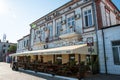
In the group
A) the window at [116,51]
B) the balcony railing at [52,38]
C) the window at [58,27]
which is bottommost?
the window at [116,51]

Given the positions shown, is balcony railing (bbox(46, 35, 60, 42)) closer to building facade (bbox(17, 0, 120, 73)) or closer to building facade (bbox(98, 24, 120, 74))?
building facade (bbox(17, 0, 120, 73))

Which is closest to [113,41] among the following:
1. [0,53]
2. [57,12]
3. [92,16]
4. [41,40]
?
[92,16]

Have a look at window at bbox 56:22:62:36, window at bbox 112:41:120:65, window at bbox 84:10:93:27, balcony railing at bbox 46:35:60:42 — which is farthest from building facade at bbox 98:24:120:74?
window at bbox 56:22:62:36

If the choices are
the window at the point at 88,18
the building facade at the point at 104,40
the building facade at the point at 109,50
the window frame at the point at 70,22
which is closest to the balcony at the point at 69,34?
the window frame at the point at 70,22

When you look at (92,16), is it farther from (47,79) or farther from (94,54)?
(47,79)

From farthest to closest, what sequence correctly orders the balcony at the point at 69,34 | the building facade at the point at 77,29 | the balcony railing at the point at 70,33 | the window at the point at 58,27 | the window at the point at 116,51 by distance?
the window at the point at 58,27 → the balcony railing at the point at 70,33 → the balcony at the point at 69,34 → the building facade at the point at 77,29 → the window at the point at 116,51

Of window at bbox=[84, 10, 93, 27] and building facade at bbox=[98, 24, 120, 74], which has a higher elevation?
window at bbox=[84, 10, 93, 27]

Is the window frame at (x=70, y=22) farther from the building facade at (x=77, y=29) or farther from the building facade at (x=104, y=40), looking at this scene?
the building facade at (x=104, y=40)

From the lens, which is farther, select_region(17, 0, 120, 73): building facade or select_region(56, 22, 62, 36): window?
select_region(56, 22, 62, 36): window

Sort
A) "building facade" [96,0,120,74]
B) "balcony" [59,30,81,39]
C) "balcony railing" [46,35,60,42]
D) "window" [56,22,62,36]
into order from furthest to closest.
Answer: "window" [56,22,62,36] < "balcony railing" [46,35,60,42] < "balcony" [59,30,81,39] < "building facade" [96,0,120,74]

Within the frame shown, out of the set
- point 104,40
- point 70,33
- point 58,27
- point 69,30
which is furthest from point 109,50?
point 58,27

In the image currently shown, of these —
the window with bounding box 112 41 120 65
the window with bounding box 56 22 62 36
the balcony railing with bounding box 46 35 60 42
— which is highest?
the window with bounding box 56 22 62 36

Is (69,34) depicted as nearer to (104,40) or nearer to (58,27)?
(58,27)

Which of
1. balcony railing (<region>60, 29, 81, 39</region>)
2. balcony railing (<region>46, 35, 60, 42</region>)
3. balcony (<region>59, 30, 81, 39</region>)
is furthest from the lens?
balcony railing (<region>46, 35, 60, 42</region>)
